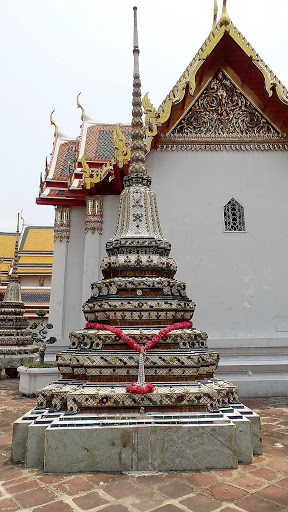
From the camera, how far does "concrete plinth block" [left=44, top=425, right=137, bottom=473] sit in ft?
8.93

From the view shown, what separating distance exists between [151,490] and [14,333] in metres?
7.52

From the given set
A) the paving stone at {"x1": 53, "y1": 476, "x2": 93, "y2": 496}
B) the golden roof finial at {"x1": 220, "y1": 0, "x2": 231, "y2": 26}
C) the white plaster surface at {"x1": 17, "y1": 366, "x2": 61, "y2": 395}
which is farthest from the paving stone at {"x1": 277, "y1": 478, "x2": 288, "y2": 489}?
the golden roof finial at {"x1": 220, "y1": 0, "x2": 231, "y2": 26}

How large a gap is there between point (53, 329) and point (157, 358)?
14.2 ft

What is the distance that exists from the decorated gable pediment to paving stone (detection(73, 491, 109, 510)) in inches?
241

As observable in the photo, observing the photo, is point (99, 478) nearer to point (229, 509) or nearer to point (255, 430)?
point (229, 509)

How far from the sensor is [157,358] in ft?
10.5

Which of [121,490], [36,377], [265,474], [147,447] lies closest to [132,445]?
[147,447]

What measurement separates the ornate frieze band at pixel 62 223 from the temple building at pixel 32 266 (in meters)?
6.51

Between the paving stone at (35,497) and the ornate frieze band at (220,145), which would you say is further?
the ornate frieze band at (220,145)

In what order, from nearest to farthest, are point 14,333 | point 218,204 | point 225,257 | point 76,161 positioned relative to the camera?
point 225,257
point 218,204
point 76,161
point 14,333

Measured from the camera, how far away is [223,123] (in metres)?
7.43

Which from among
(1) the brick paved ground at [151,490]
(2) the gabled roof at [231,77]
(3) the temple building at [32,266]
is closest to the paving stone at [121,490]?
(1) the brick paved ground at [151,490]

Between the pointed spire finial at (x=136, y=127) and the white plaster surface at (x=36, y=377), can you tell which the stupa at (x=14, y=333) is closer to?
the white plaster surface at (x=36, y=377)

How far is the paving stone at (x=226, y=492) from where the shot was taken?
2.35m
